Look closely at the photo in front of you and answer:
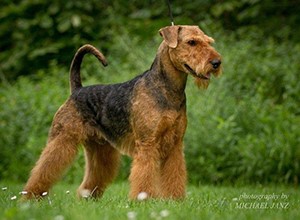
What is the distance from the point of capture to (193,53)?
573 centimetres

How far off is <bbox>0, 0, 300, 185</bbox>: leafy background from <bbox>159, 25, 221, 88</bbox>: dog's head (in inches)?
129

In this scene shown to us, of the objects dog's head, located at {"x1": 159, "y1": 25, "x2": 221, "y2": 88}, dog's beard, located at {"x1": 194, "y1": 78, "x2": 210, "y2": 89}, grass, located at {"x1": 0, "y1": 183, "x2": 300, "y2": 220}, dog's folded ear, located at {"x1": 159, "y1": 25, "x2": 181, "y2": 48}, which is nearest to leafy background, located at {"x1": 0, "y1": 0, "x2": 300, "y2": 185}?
grass, located at {"x1": 0, "y1": 183, "x2": 300, "y2": 220}

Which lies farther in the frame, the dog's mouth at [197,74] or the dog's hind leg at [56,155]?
the dog's hind leg at [56,155]

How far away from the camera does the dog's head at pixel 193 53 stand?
560 centimetres

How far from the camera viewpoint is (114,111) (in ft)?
20.7

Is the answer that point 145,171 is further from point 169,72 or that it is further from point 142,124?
point 169,72

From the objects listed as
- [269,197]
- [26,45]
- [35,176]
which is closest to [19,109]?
[26,45]

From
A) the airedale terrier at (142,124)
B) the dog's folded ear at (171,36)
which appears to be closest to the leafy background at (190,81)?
the airedale terrier at (142,124)

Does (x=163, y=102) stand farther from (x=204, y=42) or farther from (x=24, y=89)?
(x=24, y=89)

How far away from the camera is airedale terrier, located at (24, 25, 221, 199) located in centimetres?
575

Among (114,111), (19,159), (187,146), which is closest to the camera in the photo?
(114,111)

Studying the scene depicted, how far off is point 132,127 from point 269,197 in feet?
5.80

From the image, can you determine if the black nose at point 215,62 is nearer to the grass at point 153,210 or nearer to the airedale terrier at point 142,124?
the airedale terrier at point 142,124

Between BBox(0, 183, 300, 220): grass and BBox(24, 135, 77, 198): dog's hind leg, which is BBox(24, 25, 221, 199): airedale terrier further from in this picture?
BBox(0, 183, 300, 220): grass
